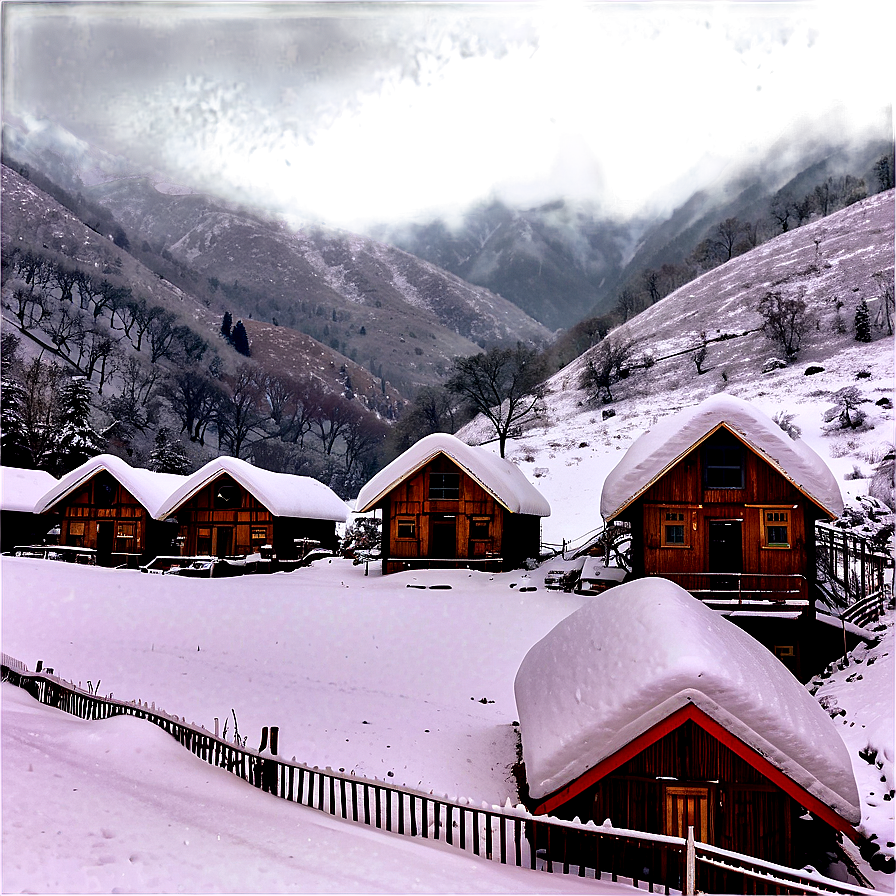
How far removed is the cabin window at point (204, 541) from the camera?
36875 mm

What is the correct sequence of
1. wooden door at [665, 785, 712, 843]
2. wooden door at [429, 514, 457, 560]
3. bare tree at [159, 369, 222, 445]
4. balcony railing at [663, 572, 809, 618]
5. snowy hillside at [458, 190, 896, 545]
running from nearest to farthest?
wooden door at [665, 785, 712, 843], balcony railing at [663, 572, 809, 618], wooden door at [429, 514, 457, 560], snowy hillside at [458, 190, 896, 545], bare tree at [159, 369, 222, 445]

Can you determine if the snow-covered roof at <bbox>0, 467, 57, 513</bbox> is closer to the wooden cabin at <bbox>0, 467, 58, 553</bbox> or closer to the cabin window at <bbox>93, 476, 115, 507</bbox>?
the wooden cabin at <bbox>0, 467, 58, 553</bbox>

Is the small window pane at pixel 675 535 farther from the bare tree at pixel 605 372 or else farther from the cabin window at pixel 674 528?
the bare tree at pixel 605 372

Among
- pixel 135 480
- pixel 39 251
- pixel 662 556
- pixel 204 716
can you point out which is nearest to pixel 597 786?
pixel 204 716

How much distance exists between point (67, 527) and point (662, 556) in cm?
3334

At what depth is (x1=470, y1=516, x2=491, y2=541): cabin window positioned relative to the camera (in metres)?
31.9

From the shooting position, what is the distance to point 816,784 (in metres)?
8.87

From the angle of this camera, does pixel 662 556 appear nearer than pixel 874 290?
Yes

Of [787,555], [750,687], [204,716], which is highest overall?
[787,555]

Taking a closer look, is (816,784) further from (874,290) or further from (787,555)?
(874,290)

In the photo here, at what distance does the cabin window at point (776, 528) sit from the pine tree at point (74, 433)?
165 ft

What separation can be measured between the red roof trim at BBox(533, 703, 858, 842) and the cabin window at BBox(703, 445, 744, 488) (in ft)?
48.9

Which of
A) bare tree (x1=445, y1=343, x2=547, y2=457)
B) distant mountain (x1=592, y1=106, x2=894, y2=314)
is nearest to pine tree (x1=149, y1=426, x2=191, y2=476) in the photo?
bare tree (x1=445, y1=343, x2=547, y2=457)

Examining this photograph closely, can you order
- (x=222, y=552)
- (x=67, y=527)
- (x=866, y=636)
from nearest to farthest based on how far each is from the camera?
(x=866, y=636) → (x=222, y=552) → (x=67, y=527)
